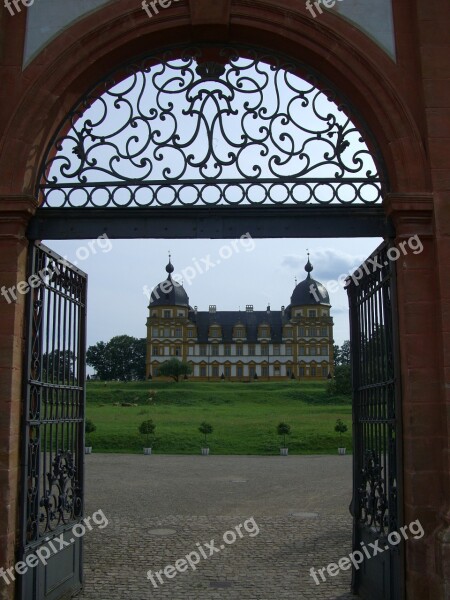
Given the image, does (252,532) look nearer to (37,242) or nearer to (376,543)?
(376,543)

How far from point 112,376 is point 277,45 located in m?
88.0

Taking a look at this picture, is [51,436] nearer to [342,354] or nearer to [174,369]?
[174,369]

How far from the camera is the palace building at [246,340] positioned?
7719cm

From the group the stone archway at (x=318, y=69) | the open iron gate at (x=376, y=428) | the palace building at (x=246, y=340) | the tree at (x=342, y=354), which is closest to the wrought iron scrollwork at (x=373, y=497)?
the open iron gate at (x=376, y=428)

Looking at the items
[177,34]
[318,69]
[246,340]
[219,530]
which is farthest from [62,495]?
[246,340]

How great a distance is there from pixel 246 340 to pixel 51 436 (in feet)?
251

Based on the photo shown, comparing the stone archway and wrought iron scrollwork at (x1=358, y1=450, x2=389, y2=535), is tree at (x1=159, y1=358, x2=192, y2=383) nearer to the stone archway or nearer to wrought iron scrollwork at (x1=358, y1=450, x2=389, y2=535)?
wrought iron scrollwork at (x1=358, y1=450, x2=389, y2=535)

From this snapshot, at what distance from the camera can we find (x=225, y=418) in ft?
122

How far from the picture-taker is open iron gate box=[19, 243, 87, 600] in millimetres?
5723

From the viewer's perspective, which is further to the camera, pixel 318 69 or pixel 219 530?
pixel 219 530

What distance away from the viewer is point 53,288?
21.1 ft

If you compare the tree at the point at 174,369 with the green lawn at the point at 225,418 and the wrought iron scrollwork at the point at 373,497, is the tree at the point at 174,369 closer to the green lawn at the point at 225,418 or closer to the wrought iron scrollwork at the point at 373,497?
the green lawn at the point at 225,418

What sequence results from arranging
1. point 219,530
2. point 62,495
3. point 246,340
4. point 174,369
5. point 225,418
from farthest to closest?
point 246,340 < point 174,369 < point 225,418 < point 219,530 < point 62,495

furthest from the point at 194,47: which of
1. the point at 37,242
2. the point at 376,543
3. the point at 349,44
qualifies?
the point at 376,543
